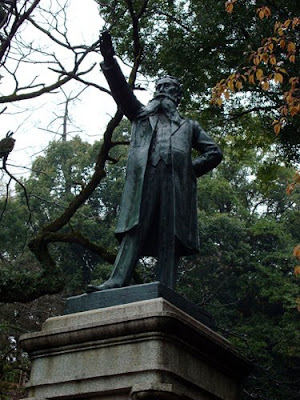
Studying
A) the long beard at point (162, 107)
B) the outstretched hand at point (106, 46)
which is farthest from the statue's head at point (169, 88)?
the outstretched hand at point (106, 46)

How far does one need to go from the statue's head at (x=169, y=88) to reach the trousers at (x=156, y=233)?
0.79 meters

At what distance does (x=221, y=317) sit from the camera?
25.0 meters

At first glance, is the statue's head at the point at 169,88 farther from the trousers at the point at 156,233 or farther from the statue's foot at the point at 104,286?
the statue's foot at the point at 104,286

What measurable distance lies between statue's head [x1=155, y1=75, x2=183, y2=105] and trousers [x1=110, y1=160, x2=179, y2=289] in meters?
0.79

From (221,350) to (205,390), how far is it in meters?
0.35

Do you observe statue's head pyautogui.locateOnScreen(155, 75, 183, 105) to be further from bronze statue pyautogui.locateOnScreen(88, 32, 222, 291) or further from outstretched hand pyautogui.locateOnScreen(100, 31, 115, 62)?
outstretched hand pyautogui.locateOnScreen(100, 31, 115, 62)

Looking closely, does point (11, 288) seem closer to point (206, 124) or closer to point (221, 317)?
point (206, 124)

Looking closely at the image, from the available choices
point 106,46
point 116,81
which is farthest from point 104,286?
point 106,46

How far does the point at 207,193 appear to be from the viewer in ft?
100

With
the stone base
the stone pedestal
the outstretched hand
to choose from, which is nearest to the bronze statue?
the outstretched hand

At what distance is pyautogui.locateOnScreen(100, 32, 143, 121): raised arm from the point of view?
5.30 m

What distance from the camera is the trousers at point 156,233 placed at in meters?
5.30

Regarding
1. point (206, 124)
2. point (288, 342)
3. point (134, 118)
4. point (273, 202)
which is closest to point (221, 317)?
point (288, 342)

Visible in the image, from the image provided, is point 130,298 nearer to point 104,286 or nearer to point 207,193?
point 104,286
